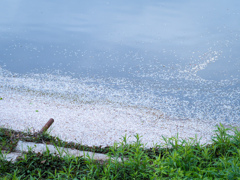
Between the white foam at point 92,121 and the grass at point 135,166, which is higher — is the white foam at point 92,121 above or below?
above

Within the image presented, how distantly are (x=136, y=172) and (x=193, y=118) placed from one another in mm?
2922

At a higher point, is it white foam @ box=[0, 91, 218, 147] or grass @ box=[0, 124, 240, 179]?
white foam @ box=[0, 91, 218, 147]

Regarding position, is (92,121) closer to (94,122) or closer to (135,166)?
(94,122)

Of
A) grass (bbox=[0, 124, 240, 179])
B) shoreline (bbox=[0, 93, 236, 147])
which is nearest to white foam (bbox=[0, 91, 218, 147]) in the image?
shoreline (bbox=[0, 93, 236, 147])

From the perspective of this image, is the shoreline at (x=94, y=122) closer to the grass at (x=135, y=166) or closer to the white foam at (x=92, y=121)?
the white foam at (x=92, y=121)

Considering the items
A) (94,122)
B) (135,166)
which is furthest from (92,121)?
(135,166)

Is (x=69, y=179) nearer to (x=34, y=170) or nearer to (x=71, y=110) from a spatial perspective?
(x=34, y=170)

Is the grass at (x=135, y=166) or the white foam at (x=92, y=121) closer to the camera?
the grass at (x=135, y=166)

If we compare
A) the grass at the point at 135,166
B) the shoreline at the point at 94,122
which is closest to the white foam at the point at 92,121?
the shoreline at the point at 94,122

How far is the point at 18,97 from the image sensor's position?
5352 mm

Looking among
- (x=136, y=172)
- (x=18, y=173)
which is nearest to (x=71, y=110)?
(x=18, y=173)

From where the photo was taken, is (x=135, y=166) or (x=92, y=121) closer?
(x=135, y=166)

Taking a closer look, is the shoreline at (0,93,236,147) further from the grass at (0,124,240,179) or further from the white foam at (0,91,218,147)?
the grass at (0,124,240,179)

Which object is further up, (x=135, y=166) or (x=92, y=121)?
(x=92, y=121)
